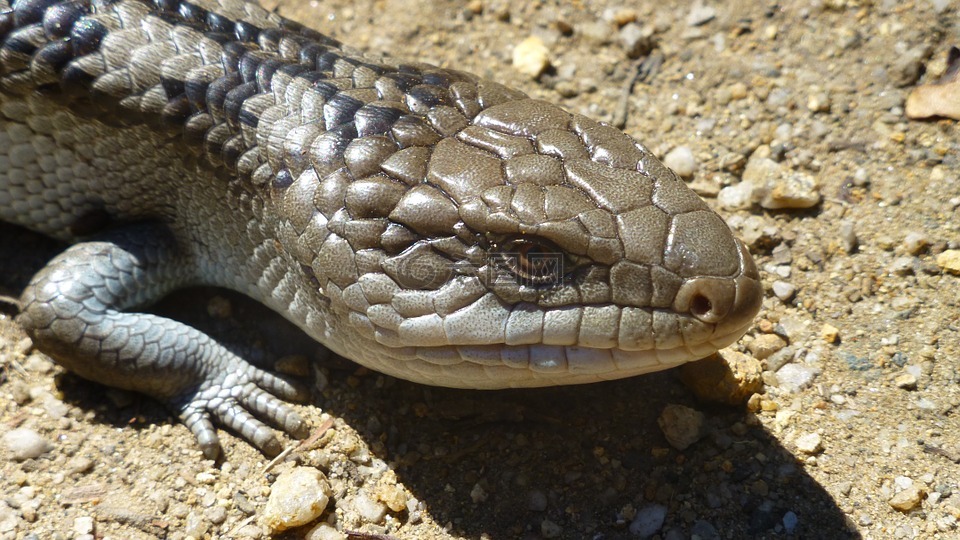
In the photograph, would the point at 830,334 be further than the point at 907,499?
Yes

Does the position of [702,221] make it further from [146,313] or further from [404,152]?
[146,313]

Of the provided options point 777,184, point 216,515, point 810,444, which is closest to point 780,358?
point 810,444

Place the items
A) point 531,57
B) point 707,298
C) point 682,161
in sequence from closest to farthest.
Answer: point 707,298, point 682,161, point 531,57

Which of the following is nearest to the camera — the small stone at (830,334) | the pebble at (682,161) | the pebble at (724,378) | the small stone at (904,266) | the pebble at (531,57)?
the pebble at (724,378)

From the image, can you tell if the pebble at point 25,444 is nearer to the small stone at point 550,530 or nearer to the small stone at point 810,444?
the small stone at point 550,530

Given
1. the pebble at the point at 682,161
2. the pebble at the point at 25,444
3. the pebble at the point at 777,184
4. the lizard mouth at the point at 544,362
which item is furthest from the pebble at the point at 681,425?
the pebble at the point at 25,444

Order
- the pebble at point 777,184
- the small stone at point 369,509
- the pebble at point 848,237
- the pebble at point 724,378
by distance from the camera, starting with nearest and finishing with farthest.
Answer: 1. the small stone at point 369,509
2. the pebble at point 724,378
3. the pebble at point 848,237
4. the pebble at point 777,184

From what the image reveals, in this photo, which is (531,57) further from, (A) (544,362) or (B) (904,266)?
(A) (544,362)
